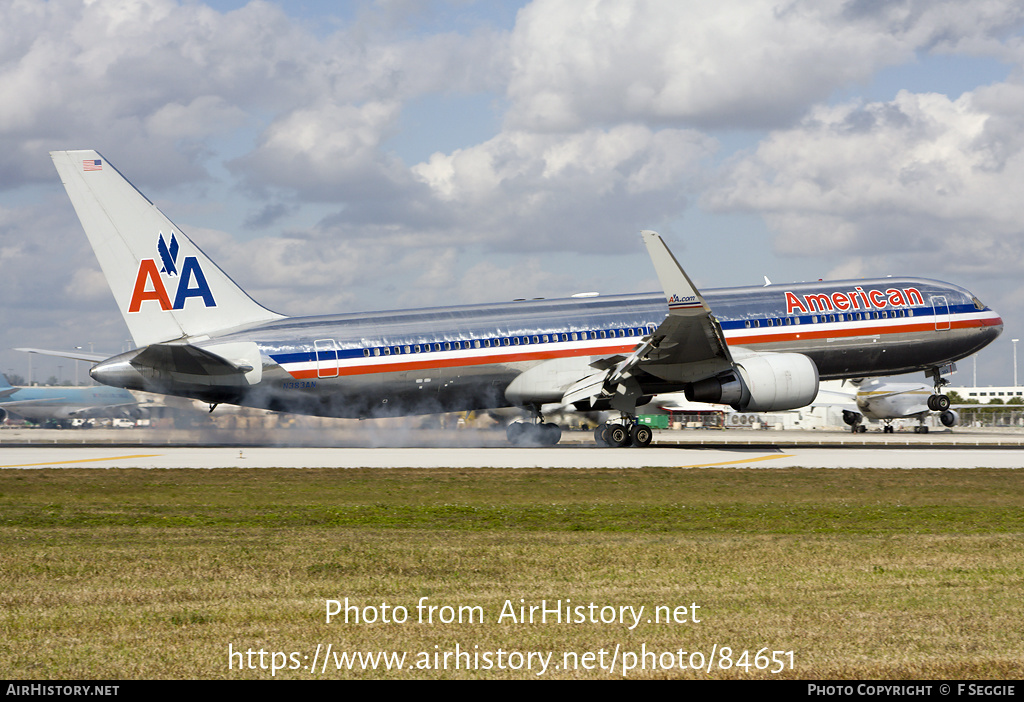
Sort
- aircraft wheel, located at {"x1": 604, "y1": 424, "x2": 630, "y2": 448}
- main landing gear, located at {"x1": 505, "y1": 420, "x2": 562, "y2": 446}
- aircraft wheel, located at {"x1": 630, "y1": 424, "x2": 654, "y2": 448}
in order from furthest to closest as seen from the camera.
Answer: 1. main landing gear, located at {"x1": 505, "y1": 420, "x2": 562, "y2": 446}
2. aircraft wheel, located at {"x1": 630, "y1": 424, "x2": 654, "y2": 448}
3. aircraft wheel, located at {"x1": 604, "y1": 424, "x2": 630, "y2": 448}

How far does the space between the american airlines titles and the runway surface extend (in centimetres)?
535

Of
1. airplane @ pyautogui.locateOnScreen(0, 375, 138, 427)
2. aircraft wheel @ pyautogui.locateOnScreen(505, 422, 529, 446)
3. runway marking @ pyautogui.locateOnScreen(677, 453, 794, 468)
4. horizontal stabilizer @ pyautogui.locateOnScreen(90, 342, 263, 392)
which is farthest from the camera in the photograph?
airplane @ pyautogui.locateOnScreen(0, 375, 138, 427)

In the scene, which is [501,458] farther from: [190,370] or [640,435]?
[190,370]

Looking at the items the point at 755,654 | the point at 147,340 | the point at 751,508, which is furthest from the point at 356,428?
the point at 755,654

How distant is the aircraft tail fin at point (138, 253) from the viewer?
3369 cm

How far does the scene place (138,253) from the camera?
33844 mm

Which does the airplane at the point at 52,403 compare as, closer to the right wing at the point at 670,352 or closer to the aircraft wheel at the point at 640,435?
the right wing at the point at 670,352

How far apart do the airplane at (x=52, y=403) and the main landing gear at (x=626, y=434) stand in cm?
2967

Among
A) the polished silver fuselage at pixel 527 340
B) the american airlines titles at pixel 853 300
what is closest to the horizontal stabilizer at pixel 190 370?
the polished silver fuselage at pixel 527 340

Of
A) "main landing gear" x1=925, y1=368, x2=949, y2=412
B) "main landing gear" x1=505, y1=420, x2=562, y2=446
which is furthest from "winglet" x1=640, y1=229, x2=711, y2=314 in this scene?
"main landing gear" x1=925, y1=368, x2=949, y2=412

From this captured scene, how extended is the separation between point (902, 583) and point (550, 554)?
14.2 feet

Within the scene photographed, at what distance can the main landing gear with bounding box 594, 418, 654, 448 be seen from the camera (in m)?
36.6

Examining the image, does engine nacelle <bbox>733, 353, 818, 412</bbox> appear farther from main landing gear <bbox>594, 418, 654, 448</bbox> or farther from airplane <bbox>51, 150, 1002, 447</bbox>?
main landing gear <bbox>594, 418, 654, 448</bbox>

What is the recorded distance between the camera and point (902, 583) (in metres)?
10.7
